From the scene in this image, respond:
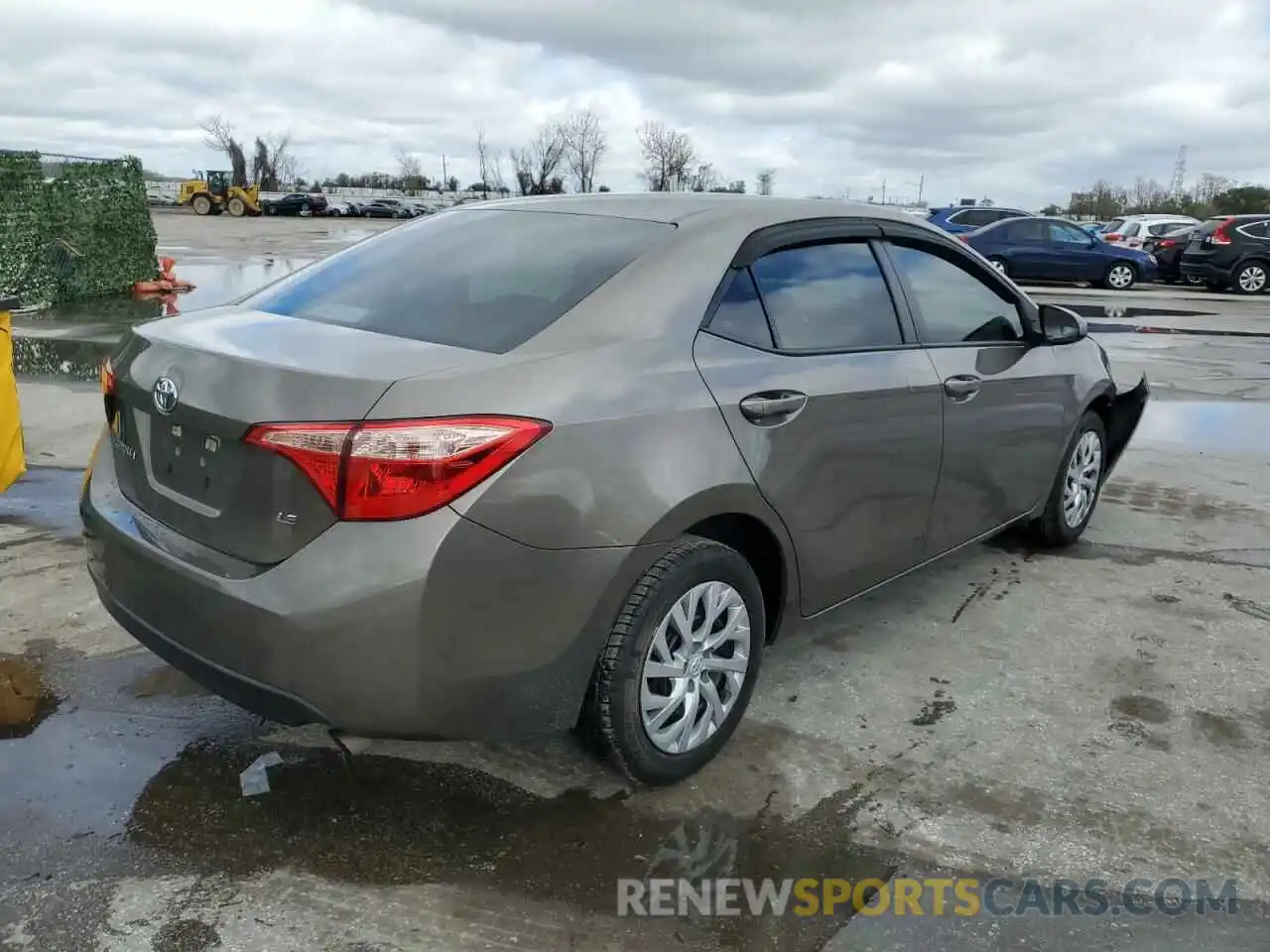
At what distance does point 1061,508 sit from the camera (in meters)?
4.93

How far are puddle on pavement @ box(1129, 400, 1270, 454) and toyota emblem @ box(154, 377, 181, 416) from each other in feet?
21.8

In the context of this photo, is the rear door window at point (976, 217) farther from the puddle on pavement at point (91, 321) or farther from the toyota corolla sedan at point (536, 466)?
the toyota corolla sedan at point (536, 466)

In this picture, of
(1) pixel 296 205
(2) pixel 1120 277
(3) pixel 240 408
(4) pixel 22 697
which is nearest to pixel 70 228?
(4) pixel 22 697

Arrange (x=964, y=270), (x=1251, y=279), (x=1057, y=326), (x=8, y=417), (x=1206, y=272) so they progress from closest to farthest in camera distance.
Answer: (x=964, y=270)
(x=1057, y=326)
(x=8, y=417)
(x=1251, y=279)
(x=1206, y=272)

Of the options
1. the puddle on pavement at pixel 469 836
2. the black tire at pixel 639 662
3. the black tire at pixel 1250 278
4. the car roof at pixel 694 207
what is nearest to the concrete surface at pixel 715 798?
the puddle on pavement at pixel 469 836

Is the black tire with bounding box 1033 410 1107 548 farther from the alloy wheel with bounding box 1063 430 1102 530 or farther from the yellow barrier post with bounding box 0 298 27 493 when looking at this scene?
the yellow barrier post with bounding box 0 298 27 493

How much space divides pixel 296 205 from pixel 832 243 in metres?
62.1

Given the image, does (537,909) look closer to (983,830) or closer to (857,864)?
(857,864)

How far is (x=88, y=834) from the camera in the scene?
2.69 metres

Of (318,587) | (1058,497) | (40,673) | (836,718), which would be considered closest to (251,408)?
(318,587)

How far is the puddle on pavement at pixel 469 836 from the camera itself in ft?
8.50

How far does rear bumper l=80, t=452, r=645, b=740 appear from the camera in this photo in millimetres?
2346

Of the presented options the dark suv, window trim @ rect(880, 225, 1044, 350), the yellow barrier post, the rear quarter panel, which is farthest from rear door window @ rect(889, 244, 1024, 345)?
the dark suv

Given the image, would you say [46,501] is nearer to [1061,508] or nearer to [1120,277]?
[1061,508]
